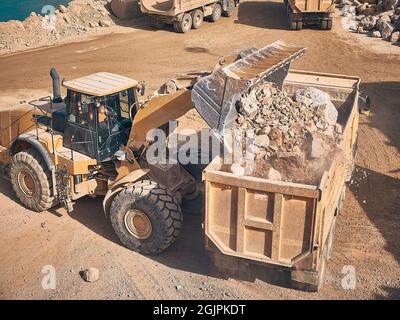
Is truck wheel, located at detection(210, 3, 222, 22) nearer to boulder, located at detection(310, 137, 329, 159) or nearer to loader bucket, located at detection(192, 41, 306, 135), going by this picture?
loader bucket, located at detection(192, 41, 306, 135)

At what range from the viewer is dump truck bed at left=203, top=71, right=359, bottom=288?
7.01 m

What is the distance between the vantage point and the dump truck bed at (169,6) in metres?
21.5

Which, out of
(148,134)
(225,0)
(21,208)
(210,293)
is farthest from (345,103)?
(225,0)

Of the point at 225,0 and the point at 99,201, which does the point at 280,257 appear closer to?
the point at 99,201

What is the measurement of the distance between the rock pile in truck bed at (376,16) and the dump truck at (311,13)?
121cm

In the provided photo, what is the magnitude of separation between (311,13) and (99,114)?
1530cm

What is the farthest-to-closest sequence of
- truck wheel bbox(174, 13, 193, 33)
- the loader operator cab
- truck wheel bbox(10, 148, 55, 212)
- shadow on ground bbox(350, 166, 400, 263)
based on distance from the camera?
truck wheel bbox(174, 13, 193, 33) < truck wheel bbox(10, 148, 55, 212) < shadow on ground bbox(350, 166, 400, 263) < the loader operator cab

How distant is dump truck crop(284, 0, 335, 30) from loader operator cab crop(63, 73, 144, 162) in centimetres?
1421

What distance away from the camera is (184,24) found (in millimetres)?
22359

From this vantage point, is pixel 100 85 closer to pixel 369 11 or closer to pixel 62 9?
pixel 62 9

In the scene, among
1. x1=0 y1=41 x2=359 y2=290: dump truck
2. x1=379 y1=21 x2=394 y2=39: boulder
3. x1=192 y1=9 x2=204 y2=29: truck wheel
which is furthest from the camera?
x1=192 y1=9 x2=204 y2=29: truck wheel

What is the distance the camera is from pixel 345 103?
1070 cm

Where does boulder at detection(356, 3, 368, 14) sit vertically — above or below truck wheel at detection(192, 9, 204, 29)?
above

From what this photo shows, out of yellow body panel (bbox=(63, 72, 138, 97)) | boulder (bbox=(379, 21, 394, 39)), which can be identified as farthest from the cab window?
boulder (bbox=(379, 21, 394, 39))
